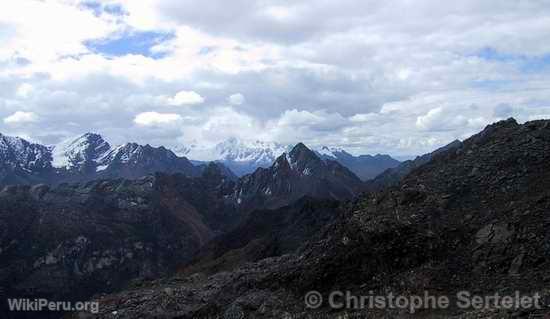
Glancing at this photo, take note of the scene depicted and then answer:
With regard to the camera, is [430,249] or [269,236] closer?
[430,249]

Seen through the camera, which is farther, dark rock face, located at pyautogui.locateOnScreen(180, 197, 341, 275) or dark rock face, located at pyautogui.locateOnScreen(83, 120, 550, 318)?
dark rock face, located at pyautogui.locateOnScreen(180, 197, 341, 275)

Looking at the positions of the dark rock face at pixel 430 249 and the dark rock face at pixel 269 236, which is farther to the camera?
the dark rock face at pixel 269 236

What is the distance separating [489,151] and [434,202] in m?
7.75

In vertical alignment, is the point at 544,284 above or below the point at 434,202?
below

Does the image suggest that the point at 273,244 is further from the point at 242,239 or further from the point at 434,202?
the point at 242,239

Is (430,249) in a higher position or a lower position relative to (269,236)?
higher

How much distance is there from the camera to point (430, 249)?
32.8 metres

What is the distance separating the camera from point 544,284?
83.7 feet

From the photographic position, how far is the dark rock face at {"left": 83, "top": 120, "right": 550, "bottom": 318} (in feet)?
95.2

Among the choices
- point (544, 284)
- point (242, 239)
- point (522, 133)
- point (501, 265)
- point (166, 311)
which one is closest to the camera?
Answer: point (544, 284)

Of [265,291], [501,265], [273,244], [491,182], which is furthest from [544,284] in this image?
[273,244]

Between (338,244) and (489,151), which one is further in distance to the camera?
(489,151)

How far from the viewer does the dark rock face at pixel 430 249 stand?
29031 millimetres

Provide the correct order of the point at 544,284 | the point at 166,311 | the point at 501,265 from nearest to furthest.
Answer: the point at 544,284
the point at 501,265
the point at 166,311
